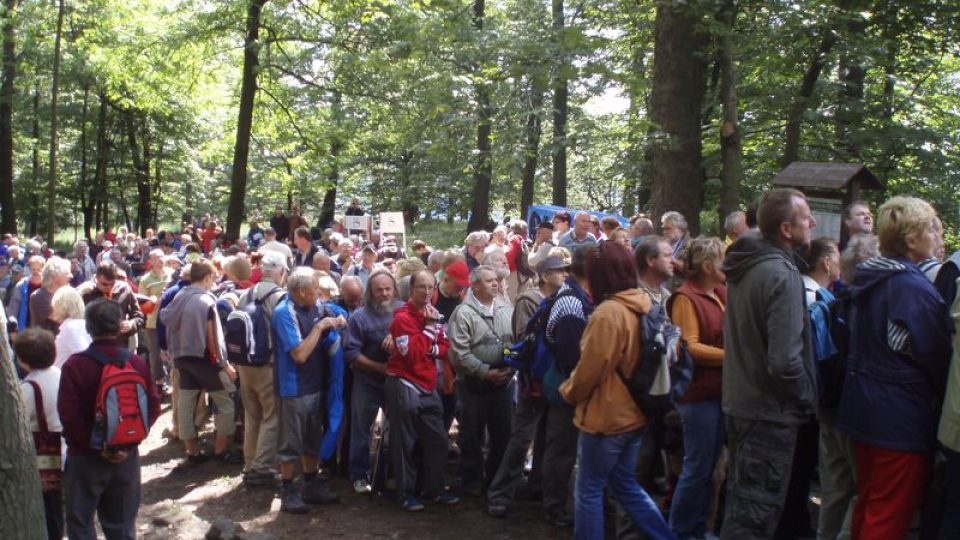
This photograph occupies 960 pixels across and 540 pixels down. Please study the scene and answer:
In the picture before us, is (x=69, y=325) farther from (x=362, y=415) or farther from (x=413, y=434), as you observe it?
(x=413, y=434)

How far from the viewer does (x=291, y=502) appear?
6559 millimetres

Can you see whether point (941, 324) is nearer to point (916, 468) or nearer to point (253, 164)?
point (916, 468)

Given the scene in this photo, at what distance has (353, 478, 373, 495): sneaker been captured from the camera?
702cm

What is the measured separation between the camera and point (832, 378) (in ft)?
14.9

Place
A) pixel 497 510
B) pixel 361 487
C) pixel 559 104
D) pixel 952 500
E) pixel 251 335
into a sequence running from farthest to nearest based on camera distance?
pixel 559 104 < pixel 361 487 < pixel 251 335 < pixel 497 510 < pixel 952 500

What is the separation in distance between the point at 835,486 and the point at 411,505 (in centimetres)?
316

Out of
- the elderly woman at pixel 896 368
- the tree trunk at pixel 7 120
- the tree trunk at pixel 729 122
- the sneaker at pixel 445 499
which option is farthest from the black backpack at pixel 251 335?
the tree trunk at pixel 7 120

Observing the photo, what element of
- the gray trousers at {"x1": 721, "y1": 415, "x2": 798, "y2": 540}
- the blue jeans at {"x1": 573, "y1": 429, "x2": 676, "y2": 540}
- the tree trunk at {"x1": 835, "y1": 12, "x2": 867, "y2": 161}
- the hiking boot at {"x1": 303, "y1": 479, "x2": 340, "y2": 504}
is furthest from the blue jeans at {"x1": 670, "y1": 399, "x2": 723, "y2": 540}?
the tree trunk at {"x1": 835, "y1": 12, "x2": 867, "y2": 161}

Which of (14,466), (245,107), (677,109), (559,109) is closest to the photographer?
(14,466)

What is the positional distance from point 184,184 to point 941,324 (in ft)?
127

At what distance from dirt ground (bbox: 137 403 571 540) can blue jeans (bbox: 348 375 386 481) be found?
304 millimetres

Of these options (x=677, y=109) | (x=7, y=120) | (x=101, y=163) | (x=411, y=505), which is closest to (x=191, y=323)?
(x=411, y=505)

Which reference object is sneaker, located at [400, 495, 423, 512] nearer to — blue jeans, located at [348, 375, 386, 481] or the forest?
blue jeans, located at [348, 375, 386, 481]

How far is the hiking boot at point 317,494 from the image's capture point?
671cm
